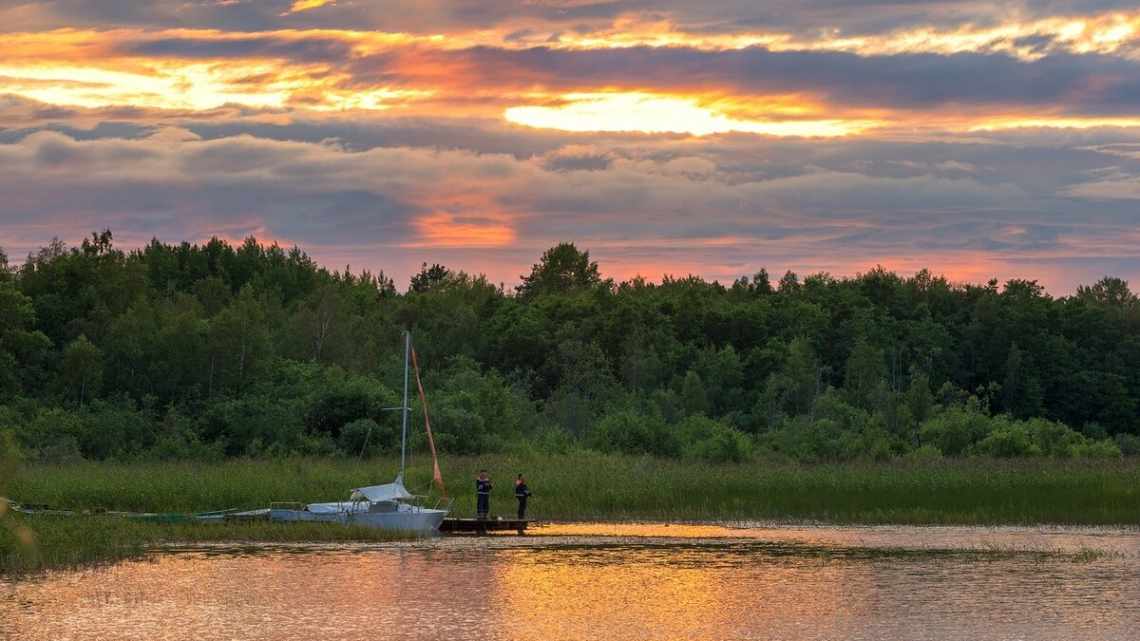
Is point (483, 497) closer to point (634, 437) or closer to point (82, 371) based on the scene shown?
point (634, 437)

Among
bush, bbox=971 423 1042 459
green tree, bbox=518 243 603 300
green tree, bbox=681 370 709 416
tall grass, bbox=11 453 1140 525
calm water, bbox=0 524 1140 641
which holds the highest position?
green tree, bbox=518 243 603 300

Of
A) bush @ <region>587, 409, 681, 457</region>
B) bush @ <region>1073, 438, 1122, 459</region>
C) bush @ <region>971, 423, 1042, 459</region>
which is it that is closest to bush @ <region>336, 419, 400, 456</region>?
bush @ <region>587, 409, 681, 457</region>

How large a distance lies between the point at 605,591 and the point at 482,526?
14173 millimetres

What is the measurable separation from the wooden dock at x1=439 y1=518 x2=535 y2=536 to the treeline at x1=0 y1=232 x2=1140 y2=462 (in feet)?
44.4

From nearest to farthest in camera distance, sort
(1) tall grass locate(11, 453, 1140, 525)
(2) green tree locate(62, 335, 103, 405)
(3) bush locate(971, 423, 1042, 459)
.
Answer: (1) tall grass locate(11, 453, 1140, 525) → (3) bush locate(971, 423, 1042, 459) → (2) green tree locate(62, 335, 103, 405)

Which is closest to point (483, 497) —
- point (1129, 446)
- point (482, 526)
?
point (482, 526)

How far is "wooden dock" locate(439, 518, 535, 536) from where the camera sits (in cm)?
4809

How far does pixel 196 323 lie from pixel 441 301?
61.5 m

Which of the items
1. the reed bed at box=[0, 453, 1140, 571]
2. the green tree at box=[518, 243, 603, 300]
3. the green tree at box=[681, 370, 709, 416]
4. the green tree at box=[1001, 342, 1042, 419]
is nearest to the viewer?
the reed bed at box=[0, 453, 1140, 571]

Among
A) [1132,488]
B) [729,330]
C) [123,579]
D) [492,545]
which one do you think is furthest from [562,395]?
[123,579]

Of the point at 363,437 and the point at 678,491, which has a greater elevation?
the point at 363,437

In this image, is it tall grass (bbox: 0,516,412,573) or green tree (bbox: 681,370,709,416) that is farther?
green tree (bbox: 681,370,709,416)

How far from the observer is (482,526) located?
48.1 m

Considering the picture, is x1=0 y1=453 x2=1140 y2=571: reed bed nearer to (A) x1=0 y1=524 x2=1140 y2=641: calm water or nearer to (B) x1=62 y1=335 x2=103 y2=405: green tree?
(A) x1=0 y1=524 x2=1140 y2=641: calm water
